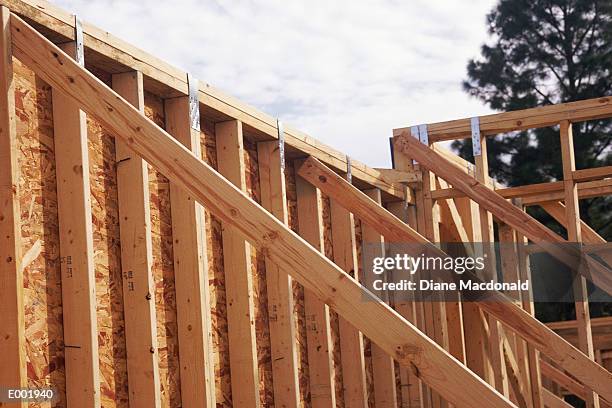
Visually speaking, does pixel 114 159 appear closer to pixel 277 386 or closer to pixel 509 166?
pixel 277 386

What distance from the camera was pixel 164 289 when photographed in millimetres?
5363

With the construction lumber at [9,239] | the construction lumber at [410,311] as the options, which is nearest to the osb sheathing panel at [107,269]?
the construction lumber at [9,239]

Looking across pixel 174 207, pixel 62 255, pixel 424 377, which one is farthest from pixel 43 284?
pixel 424 377

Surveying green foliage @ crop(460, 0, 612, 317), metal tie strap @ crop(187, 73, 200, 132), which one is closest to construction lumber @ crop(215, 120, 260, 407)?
metal tie strap @ crop(187, 73, 200, 132)

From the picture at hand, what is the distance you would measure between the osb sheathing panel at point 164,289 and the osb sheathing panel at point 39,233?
840mm

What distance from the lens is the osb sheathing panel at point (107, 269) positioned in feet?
15.6

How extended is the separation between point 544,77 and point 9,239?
21.6 metres

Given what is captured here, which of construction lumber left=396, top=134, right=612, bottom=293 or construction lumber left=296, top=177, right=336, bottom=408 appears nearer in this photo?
construction lumber left=296, top=177, right=336, bottom=408

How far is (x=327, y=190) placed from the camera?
23.9ft

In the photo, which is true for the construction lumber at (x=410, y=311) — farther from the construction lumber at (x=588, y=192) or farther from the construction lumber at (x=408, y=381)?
the construction lumber at (x=588, y=192)

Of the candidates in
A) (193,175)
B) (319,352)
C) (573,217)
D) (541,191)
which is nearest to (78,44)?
(193,175)

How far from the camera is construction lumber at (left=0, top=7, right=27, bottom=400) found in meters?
4.12

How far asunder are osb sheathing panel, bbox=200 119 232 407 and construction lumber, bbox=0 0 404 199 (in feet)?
0.89

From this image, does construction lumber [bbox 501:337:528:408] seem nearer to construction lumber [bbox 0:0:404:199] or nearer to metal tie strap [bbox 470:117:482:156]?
metal tie strap [bbox 470:117:482:156]
